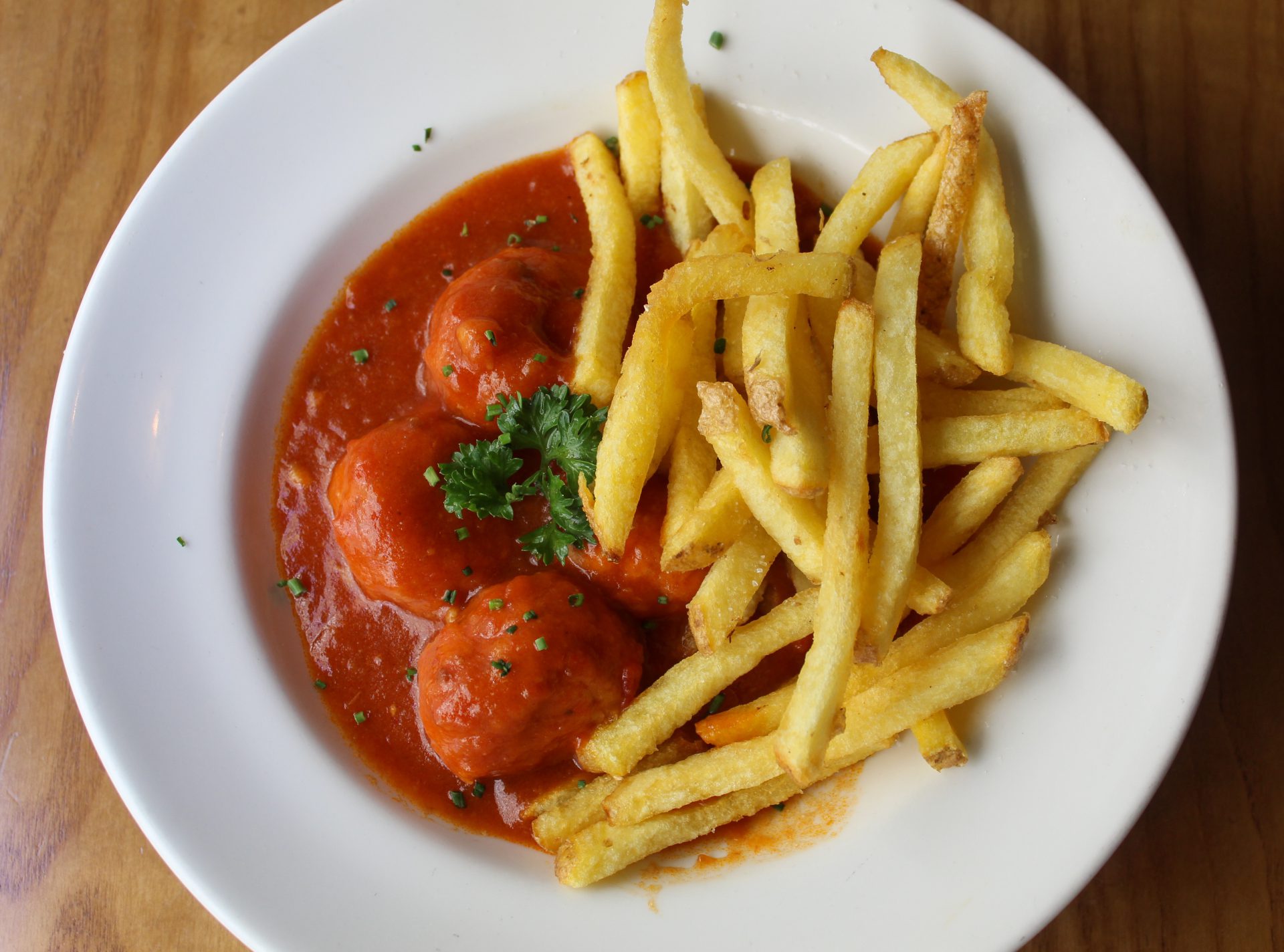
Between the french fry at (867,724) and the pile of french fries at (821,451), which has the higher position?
the pile of french fries at (821,451)

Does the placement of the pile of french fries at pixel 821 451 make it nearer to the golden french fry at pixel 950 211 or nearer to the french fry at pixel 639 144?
the golden french fry at pixel 950 211

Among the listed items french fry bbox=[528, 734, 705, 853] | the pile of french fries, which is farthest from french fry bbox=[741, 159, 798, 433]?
french fry bbox=[528, 734, 705, 853]

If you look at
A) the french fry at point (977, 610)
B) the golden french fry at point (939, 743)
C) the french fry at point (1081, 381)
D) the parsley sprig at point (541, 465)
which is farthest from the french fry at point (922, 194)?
the golden french fry at point (939, 743)

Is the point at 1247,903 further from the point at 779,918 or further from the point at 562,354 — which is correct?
the point at 562,354

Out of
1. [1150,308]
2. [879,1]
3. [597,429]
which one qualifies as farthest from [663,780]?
[879,1]

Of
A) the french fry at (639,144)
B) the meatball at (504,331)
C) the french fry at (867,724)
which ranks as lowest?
the french fry at (867,724)
